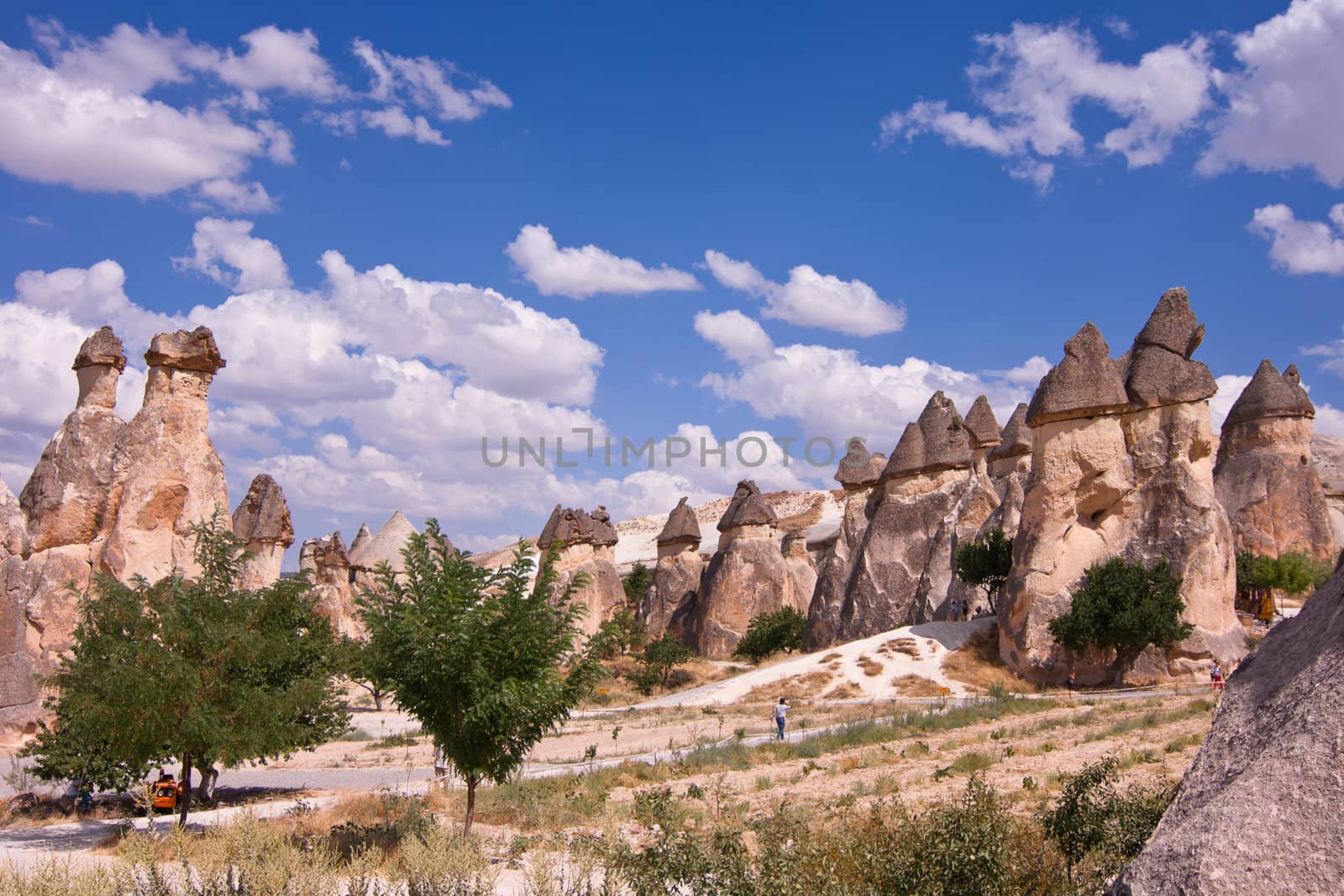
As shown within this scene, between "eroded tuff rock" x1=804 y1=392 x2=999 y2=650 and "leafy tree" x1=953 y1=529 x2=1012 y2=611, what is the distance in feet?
10.3

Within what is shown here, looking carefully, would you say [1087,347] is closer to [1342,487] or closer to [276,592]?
[276,592]

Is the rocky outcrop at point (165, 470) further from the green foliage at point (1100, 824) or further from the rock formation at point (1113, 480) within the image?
the rock formation at point (1113, 480)

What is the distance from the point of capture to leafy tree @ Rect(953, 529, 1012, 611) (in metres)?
26.3

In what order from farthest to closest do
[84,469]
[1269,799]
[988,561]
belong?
[988,561], [84,469], [1269,799]

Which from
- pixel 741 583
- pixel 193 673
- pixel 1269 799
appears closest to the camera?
pixel 1269 799

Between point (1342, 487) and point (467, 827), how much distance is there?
46.0 metres

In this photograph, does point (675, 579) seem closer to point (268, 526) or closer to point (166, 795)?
point (268, 526)

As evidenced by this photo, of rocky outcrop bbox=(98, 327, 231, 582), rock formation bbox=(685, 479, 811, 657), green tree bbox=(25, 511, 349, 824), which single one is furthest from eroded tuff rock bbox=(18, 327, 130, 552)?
rock formation bbox=(685, 479, 811, 657)

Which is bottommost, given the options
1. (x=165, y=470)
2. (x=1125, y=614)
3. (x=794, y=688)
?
(x=794, y=688)

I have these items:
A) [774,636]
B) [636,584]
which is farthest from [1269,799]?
[636,584]

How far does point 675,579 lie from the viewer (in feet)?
147

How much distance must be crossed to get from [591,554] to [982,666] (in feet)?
70.7

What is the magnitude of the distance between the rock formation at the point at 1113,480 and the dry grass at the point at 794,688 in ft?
13.0

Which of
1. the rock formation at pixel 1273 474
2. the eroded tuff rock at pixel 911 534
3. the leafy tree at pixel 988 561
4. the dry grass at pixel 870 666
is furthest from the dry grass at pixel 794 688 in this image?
the rock formation at pixel 1273 474
